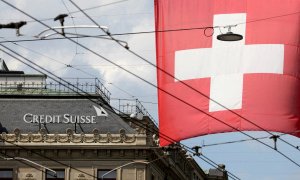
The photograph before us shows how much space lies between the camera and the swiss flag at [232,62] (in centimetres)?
2983

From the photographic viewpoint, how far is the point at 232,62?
98.3ft

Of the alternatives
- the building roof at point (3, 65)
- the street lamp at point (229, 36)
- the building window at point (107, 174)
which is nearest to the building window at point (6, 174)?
the building window at point (107, 174)

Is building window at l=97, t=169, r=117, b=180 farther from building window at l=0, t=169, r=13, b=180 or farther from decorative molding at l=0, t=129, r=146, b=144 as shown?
building window at l=0, t=169, r=13, b=180

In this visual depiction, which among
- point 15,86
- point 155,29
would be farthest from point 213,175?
point 155,29

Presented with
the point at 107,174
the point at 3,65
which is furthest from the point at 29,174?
the point at 3,65

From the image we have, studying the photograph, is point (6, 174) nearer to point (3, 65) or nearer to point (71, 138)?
point (71, 138)

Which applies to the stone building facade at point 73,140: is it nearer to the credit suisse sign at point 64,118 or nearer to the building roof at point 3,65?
the credit suisse sign at point 64,118

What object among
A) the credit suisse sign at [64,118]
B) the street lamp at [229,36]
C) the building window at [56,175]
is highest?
the credit suisse sign at [64,118]

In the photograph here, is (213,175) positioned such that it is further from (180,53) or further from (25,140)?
(180,53)

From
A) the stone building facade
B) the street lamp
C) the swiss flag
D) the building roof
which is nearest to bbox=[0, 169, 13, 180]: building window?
the stone building facade

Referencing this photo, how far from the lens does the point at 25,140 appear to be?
91.1m

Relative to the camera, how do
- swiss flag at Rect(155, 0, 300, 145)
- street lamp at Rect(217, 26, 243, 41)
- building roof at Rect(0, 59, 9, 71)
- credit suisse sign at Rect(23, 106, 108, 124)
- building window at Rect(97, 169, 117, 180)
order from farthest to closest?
building roof at Rect(0, 59, 9, 71)
credit suisse sign at Rect(23, 106, 108, 124)
building window at Rect(97, 169, 117, 180)
swiss flag at Rect(155, 0, 300, 145)
street lamp at Rect(217, 26, 243, 41)

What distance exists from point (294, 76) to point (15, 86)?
69.8m

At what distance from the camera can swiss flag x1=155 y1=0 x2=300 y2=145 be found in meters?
29.8
